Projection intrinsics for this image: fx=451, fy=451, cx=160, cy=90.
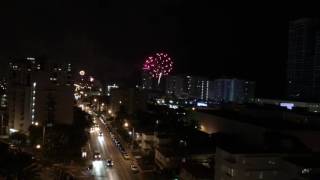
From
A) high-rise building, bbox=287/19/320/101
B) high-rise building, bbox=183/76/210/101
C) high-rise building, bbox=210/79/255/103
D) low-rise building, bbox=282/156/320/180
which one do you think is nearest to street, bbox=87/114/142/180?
low-rise building, bbox=282/156/320/180

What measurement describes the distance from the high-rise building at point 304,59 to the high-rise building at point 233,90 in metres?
4.38

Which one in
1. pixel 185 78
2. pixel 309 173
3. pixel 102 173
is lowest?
pixel 102 173

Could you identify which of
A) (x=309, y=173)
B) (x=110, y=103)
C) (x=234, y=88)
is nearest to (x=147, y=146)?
(x=309, y=173)

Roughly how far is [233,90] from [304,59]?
6686mm

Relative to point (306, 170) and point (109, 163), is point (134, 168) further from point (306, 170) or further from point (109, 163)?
point (306, 170)

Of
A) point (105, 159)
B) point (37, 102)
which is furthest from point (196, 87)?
point (105, 159)

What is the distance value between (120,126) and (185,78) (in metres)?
16.3

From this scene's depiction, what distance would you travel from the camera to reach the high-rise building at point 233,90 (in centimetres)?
3167

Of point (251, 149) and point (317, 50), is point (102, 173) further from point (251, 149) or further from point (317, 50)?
point (317, 50)

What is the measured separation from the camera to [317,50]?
25234mm

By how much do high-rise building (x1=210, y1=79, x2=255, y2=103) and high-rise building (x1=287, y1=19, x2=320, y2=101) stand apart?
14.4 feet

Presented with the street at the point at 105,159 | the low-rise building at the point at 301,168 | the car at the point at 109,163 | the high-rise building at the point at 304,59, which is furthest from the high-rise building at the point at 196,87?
the low-rise building at the point at 301,168

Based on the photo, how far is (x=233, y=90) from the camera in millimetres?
31984

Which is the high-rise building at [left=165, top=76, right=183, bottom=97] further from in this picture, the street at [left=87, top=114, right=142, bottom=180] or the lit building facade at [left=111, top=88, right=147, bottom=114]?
the street at [left=87, top=114, right=142, bottom=180]
